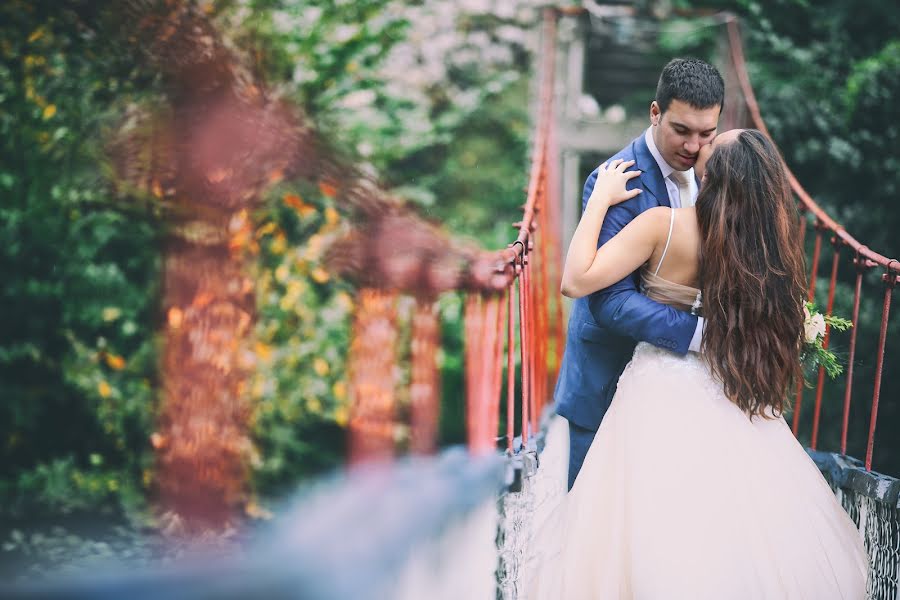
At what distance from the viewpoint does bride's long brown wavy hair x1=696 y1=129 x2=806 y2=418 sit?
1254mm

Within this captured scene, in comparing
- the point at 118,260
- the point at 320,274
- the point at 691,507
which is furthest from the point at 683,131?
the point at 118,260

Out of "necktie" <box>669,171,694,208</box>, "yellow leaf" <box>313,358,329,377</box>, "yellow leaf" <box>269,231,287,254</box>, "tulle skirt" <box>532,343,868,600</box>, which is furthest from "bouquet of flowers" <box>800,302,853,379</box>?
"yellow leaf" <box>313,358,329,377</box>

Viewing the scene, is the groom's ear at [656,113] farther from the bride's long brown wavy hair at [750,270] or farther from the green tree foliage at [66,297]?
the green tree foliage at [66,297]

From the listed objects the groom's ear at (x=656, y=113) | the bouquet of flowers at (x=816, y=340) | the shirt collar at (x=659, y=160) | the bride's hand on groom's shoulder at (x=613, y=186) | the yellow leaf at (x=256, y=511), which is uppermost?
the groom's ear at (x=656, y=113)

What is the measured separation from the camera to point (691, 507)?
126 cm

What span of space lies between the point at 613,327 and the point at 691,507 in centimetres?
29

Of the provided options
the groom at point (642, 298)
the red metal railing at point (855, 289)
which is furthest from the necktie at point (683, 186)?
the red metal railing at point (855, 289)

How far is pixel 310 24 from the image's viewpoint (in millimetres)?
4152

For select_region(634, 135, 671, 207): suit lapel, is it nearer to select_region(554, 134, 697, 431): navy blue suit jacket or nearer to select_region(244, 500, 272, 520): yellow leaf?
select_region(554, 134, 697, 431): navy blue suit jacket

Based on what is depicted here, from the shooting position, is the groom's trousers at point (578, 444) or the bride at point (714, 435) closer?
the bride at point (714, 435)

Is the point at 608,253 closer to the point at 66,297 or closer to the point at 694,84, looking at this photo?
the point at 694,84

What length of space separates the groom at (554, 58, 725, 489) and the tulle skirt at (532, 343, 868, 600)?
0.25 ft

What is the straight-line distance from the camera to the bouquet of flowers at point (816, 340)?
1.36m

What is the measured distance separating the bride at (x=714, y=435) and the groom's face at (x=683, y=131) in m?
0.07
